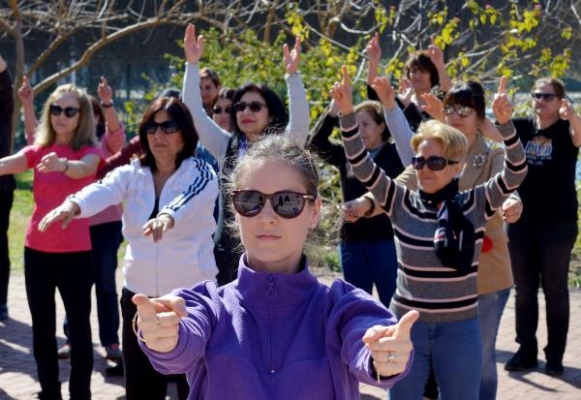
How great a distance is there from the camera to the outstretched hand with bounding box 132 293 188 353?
7.55ft

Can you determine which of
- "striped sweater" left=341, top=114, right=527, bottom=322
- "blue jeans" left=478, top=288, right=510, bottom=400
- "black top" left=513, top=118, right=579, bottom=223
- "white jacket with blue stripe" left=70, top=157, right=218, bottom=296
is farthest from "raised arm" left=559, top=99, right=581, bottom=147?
"white jacket with blue stripe" left=70, top=157, right=218, bottom=296

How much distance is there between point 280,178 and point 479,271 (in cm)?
270

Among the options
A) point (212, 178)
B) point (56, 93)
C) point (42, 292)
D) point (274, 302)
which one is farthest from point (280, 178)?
point (56, 93)

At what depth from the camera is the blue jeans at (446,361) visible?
4.41 m

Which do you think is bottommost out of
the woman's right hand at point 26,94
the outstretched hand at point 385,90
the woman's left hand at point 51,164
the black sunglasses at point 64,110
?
the woman's left hand at point 51,164

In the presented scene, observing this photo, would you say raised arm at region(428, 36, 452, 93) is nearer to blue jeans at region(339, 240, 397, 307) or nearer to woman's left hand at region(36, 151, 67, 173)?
blue jeans at region(339, 240, 397, 307)

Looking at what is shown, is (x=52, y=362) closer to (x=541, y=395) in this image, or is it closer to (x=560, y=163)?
(x=541, y=395)

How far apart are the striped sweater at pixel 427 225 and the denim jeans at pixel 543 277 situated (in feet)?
7.79

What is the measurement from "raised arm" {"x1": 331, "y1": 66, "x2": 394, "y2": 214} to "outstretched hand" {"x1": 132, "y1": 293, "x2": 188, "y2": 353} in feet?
7.81

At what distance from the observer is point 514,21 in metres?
10.4

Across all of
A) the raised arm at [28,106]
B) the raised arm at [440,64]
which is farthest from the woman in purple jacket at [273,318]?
the raised arm at [28,106]

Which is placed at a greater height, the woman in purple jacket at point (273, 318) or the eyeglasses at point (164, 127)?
the eyeglasses at point (164, 127)

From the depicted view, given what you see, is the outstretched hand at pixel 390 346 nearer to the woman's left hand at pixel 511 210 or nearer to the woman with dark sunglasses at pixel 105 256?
the woman's left hand at pixel 511 210

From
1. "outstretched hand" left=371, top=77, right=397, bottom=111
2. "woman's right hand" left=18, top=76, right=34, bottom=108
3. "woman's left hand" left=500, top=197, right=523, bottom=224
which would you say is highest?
"woman's right hand" left=18, top=76, right=34, bottom=108
